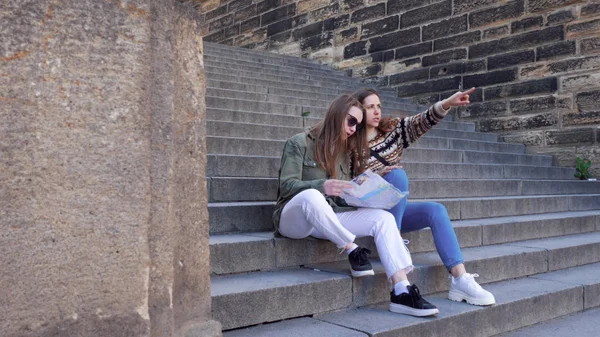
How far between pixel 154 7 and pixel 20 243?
30.3 inches

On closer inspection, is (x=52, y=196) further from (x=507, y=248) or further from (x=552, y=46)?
(x=552, y=46)

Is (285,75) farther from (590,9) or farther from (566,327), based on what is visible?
(566,327)

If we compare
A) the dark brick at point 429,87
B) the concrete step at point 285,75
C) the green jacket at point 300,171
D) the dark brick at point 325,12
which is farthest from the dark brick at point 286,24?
the green jacket at point 300,171

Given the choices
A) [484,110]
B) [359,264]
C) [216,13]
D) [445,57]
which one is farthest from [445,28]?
[359,264]

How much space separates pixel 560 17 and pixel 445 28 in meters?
1.84

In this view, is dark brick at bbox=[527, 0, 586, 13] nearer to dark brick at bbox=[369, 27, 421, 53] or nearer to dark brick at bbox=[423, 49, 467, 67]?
dark brick at bbox=[423, 49, 467, 67]

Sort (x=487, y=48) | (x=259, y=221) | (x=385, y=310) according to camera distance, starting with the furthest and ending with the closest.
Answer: (x=487, y=48) < (x=259, y=221) < (x=385, y=310)

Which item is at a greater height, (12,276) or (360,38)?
(360,38)

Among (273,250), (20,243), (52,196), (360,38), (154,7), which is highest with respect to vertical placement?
(360,38)

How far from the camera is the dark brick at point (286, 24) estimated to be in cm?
1182

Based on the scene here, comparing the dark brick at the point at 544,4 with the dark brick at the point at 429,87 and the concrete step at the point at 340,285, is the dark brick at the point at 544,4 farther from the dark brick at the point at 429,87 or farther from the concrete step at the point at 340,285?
the concrete step at the point at 340,285

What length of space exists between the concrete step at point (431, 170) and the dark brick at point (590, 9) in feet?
6.56

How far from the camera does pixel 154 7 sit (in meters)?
1.74

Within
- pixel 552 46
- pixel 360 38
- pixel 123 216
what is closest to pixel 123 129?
pixel 123 216
